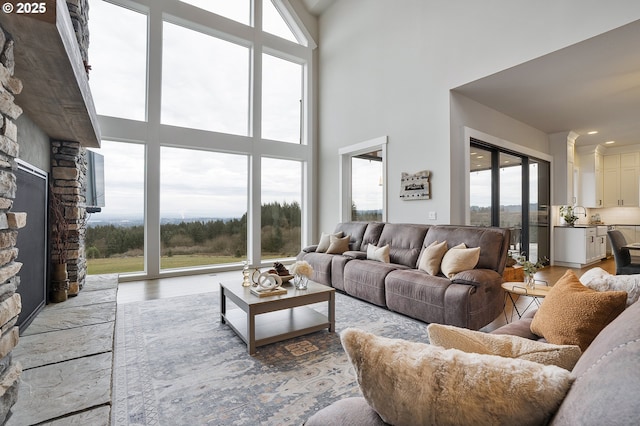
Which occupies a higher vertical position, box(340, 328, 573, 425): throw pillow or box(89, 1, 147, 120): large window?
box(89, 1, 147, 120): large window

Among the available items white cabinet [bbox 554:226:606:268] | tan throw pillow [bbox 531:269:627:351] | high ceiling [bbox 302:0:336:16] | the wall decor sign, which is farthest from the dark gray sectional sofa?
high ceiling [bbox 302:0:336:16]

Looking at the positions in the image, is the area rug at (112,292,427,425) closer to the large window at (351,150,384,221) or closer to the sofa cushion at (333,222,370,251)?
the sofa cushion at (333,222,370,251)

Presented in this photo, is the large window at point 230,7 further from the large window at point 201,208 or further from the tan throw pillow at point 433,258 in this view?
the tan throw pillow at point 433,258

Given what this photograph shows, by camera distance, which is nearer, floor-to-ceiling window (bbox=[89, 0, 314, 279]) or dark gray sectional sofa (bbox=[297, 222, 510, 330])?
dark gray sectional sofa (bbox=[297, 222, 510, 330])

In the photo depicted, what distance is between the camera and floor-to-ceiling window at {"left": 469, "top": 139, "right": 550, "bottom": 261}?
16.1 ft

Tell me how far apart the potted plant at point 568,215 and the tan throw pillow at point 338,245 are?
4.91m

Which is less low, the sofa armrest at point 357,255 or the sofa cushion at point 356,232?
the sofa cushion at point 356,232

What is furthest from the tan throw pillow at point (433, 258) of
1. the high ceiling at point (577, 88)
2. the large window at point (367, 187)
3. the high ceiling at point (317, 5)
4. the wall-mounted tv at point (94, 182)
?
the high ceiling at point (317, 5)

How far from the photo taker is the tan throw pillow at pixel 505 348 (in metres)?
0.91

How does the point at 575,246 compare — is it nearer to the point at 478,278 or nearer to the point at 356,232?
the point at 356,232

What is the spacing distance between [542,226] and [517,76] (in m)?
3.69

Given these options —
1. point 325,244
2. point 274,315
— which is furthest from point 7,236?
point 325,244

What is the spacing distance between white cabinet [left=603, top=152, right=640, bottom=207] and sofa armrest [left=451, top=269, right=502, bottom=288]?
7.17m

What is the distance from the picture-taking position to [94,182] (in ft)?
13.8
